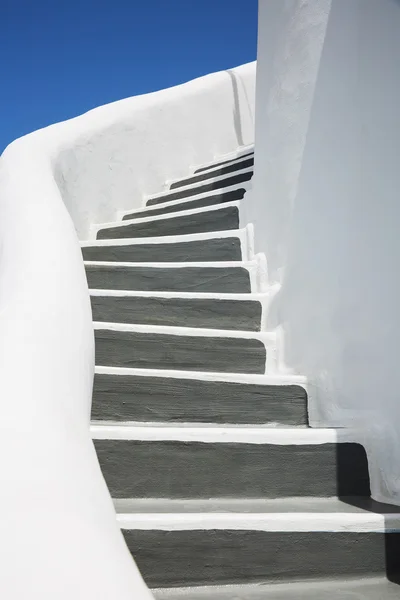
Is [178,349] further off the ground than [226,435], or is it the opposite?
[178,349]

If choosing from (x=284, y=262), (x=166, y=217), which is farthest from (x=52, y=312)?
(x=166, y=217)

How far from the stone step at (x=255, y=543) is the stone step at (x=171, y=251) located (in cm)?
156

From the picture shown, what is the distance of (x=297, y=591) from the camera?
4.58 feet

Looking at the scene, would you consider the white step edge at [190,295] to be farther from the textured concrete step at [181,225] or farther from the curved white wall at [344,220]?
the textured concrete step at [181,225]

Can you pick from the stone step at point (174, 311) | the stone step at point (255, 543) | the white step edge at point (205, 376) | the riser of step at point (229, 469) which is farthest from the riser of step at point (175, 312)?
the stone step at point (255, 543)

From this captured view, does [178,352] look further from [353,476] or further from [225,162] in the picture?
[225,162]

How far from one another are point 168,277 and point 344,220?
96 centimetres

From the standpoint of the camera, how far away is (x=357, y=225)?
6.17 ft

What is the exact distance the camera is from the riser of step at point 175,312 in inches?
96.3

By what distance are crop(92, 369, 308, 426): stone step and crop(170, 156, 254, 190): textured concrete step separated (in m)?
2.23

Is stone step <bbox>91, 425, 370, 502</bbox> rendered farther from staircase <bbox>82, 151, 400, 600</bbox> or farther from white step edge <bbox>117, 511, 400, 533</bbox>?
white step edge <bbox>117, 511, 400, 533</bbox>

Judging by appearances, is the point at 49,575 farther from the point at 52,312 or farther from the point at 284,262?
the point at 284,262

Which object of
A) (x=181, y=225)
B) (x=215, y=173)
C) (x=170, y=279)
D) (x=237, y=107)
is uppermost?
(x=237, y=107)

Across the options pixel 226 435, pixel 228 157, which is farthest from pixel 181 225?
pixel 226 435
